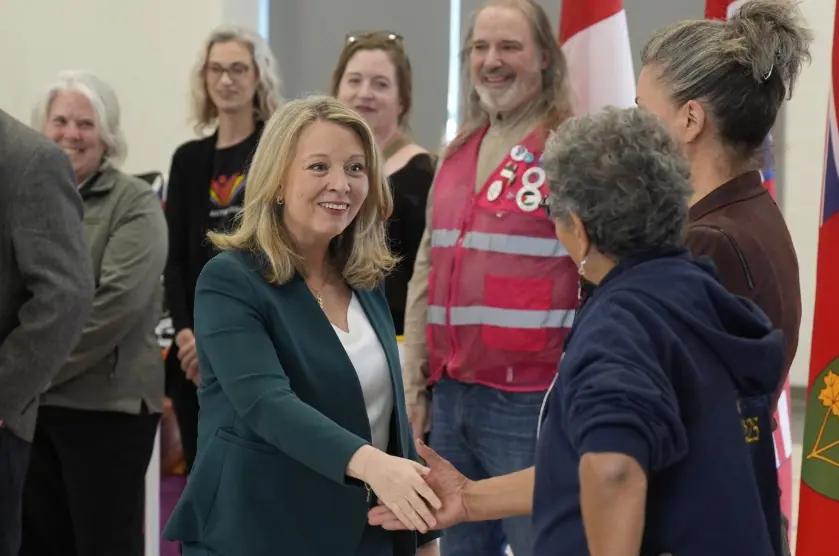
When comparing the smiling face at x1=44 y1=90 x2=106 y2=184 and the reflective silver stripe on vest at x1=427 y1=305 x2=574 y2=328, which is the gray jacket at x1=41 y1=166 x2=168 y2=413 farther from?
the reflective silver stripe on vest at x1=427 y1=305 x2=574 y2=328

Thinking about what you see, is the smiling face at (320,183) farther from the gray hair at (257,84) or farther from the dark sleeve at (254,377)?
the gray hair at (257,84)

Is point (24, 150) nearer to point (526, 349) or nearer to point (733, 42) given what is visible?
point (526, 349)

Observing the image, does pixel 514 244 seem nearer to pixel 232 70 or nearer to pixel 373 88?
pixel 373 88

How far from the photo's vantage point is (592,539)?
1.48 m

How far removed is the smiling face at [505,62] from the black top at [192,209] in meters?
0.84

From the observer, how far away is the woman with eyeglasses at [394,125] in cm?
327

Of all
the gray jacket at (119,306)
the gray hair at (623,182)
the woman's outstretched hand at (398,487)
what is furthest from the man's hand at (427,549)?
the gray jacket at (119,306)

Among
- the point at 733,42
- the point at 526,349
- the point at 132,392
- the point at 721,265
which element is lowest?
the point at 132,392

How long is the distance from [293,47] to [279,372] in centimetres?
350

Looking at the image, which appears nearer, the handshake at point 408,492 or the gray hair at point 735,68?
the handshake at point 408,492

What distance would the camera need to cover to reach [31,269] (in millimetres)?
2504

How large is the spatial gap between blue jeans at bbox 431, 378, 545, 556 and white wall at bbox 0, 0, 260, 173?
256cm

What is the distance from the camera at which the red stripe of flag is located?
3.08 metres

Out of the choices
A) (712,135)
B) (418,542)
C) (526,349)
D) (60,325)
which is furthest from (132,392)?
(712,135)
